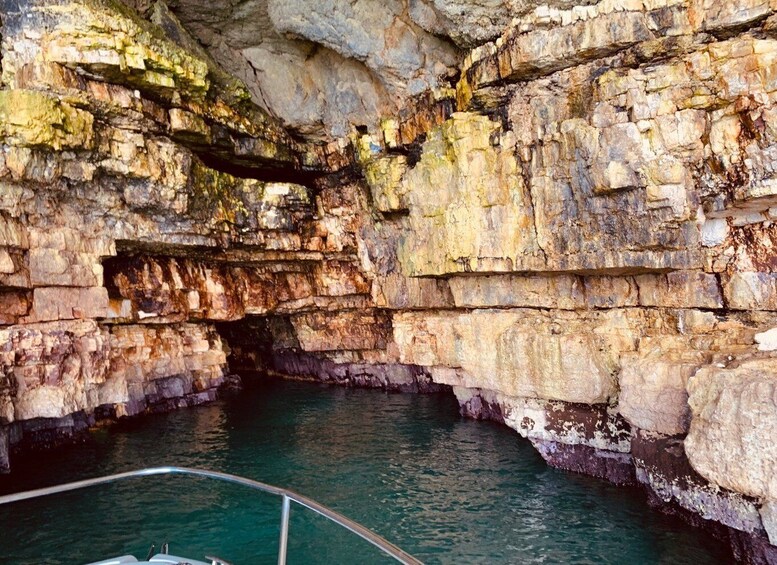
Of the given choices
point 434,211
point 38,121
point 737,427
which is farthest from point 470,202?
point 38,121

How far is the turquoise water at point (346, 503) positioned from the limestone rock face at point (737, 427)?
1973 mm

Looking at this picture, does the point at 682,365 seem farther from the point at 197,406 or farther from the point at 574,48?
the point at 197,406

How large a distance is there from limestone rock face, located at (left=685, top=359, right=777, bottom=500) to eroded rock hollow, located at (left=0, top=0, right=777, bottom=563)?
1.7 inches

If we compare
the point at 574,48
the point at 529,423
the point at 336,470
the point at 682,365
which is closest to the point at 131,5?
the point at 574,48

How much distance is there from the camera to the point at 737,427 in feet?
30.8

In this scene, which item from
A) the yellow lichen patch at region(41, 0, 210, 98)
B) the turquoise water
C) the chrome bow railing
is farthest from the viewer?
the yellow lichen patch at region(41, 0, 210, 98)

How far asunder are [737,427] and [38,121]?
17.5 metres

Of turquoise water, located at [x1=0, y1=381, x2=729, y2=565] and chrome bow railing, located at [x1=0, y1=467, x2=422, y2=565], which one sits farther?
turquoise water, located at [x1=0, y1=381, x2=729, y2=565]

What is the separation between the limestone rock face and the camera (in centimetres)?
903

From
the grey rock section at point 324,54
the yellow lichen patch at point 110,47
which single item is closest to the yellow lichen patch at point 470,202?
the grey rock section at point 324,54

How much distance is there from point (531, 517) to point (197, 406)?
52.9ft

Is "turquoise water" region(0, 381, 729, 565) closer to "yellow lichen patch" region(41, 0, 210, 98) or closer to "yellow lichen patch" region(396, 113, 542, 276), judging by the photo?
"yellow lichen patch" region(396, 113, 542, 276)

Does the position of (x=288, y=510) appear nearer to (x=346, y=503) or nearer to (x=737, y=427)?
(x=737, y=427)

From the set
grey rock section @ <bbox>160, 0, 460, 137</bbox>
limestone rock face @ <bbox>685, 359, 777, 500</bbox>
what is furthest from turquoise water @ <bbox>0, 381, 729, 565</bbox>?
grey rock section @ <bbox>160, 0, 460, 137</bbox>
